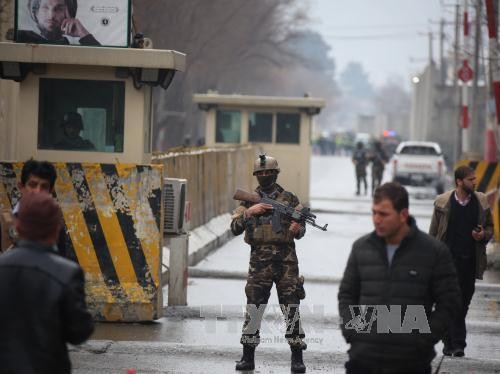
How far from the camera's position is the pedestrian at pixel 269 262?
10.2 meters

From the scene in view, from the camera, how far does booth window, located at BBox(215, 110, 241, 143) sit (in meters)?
32.6

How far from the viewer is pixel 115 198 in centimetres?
1216

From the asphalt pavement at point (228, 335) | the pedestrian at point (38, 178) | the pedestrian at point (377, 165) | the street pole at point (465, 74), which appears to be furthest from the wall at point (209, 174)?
the pedestrian at point (377, 165)

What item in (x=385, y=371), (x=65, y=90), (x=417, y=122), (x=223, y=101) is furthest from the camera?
(x=417, y=122)

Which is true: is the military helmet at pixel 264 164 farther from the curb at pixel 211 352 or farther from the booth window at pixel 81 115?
the booth window at pixel 81 115

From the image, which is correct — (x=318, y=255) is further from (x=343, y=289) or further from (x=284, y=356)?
(x=343, y=289)

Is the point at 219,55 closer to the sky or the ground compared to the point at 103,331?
closer to the sky

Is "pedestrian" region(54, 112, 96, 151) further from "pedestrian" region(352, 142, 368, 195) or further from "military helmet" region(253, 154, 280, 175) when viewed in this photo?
"pedestrian" region(352, 142, 368, 195)

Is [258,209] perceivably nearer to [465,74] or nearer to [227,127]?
[227,127]

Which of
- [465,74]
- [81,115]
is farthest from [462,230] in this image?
[465,74]

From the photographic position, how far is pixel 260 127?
32.6 metres

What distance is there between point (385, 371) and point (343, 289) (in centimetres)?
50

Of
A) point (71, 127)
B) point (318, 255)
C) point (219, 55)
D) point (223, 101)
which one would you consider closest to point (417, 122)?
point (219, 55)

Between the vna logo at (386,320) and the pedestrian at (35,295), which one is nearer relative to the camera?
the pedestrian at (35,295)
